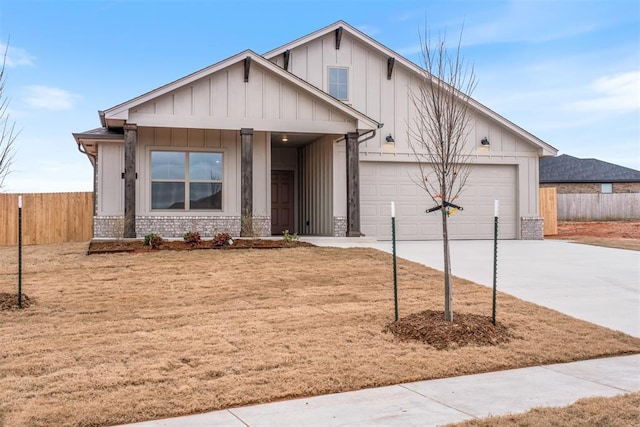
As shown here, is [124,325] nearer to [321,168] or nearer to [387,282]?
[387,282]

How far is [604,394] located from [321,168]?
13220 mm

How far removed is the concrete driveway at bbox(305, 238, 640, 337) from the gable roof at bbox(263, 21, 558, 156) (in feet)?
11.7

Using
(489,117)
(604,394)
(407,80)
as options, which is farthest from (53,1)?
(604,394)

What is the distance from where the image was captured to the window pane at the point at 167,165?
15.3 meters

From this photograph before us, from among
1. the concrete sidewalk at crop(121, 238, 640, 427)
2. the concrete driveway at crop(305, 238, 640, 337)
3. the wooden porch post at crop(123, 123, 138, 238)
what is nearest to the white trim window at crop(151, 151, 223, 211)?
the wooden porch post at crop(123, 123, 138, 238)

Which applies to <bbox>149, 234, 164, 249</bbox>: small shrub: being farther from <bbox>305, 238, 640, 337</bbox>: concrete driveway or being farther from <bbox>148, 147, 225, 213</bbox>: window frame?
<bbox>305, 238, 640, 337</bbox>: concrete driveway

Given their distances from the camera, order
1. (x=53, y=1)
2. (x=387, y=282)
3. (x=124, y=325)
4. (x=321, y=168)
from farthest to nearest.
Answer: (x=321, y=168)
(x=53, y=1)
(x=387, y=282)
(x=124, y=325)

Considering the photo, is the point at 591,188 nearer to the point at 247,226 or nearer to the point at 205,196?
the point at 205,196

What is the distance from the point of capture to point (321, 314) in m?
7.17

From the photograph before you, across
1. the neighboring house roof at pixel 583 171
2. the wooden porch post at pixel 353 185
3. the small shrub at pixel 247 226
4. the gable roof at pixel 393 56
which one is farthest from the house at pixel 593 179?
the small shrub at pixel 247 226

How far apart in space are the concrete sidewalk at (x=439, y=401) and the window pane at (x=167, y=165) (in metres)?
11.9

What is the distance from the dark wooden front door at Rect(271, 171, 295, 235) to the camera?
19.4m

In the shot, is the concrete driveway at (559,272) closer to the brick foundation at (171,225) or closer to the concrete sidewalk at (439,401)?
the concrete sidewalk at (439,401)

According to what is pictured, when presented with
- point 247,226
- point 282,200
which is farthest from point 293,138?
point 247,226
